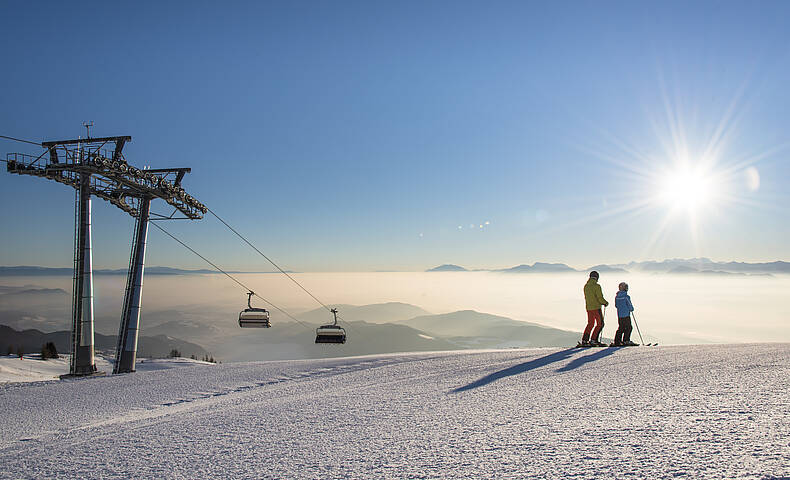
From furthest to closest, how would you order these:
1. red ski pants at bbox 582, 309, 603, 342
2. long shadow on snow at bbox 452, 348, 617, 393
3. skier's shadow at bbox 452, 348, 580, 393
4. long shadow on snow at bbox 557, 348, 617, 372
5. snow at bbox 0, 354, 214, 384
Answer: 1. snow at bbox 0, 354, 214, 384
2. red ski pants at bbox 582, 309, 603, 342
3. long shadow on snow at bbox 557, 348, 617, 372
4. long shadow on snow at bbox 452, 348, 617, 393
5. skier's shadow at bbox 452, 348, 580, 393

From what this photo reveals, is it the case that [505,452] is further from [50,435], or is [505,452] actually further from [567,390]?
[50,435]

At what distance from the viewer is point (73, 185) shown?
17719 millimetres

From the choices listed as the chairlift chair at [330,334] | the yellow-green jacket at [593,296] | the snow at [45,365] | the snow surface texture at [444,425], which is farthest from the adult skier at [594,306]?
the snow at [45,365]

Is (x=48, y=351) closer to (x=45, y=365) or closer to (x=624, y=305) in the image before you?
(x=45, y=365)

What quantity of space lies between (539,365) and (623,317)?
6.37m

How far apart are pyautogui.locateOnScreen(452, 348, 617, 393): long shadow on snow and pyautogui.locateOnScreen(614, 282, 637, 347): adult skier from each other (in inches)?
124

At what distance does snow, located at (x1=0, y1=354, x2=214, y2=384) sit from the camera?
66.7 feet

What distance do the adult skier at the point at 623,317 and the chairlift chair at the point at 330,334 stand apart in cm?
1170

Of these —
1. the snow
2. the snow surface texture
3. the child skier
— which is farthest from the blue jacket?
the snow

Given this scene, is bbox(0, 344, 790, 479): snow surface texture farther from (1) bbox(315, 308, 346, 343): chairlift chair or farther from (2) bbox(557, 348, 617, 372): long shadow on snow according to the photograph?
(1) bbox(315, 308, 346, 343): chairlift chair

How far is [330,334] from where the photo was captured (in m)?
22.0

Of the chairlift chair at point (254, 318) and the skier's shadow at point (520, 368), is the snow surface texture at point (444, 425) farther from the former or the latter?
the chairlift chair at point (254, 318)

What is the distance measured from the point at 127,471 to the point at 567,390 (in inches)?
216

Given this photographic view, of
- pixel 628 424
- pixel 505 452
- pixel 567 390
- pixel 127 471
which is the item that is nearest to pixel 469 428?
pixel 505 452
